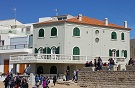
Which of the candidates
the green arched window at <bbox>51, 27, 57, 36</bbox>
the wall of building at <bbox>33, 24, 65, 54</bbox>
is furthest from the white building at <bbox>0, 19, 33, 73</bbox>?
the green arched window at <bbox>51, 27, 57, 36</bbox>

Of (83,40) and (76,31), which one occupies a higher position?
(76,31)

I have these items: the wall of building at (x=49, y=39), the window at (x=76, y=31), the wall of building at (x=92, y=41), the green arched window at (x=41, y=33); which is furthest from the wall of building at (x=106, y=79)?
the green arched window at (x=41, y=33)

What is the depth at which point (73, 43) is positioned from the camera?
42.2 metres

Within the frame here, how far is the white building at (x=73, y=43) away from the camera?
39375 millimetres

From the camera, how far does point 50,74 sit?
38.7 m

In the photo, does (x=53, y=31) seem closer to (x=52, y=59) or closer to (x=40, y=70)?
(x=52, y=59)

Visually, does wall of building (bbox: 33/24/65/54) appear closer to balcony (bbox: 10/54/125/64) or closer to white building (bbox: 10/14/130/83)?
white building (bbox: 10/14/130/83)

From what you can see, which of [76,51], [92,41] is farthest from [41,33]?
[92,41]

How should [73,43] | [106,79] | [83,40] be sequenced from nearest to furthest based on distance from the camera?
[106,79], [73,43], [83,40]

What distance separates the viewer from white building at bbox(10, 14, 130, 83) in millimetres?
39375

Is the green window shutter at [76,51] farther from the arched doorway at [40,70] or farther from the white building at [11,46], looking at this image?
the white building at [11,46]

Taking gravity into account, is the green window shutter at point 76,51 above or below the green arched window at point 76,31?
below

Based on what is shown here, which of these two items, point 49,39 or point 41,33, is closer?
point 49,39

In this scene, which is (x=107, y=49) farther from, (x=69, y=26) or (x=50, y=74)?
(x=50, y=74)
